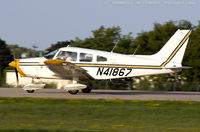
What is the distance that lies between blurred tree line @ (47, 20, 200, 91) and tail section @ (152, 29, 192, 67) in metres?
0.74

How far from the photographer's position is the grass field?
713 cm

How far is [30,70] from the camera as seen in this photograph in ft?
52.9

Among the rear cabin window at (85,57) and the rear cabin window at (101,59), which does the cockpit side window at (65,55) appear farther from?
the rear cabin window at (101,59)

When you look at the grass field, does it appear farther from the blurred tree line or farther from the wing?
the blurred tree line

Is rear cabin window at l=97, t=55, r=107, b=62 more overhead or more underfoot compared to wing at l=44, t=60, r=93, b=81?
more overhead

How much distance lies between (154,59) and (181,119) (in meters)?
7.40

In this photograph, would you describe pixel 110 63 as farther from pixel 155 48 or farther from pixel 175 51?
pixel 155 48

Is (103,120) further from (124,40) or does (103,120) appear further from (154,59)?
(124,40)

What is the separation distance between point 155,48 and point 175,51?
1411 cm

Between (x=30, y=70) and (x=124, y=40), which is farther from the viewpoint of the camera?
(x=124, y=40)

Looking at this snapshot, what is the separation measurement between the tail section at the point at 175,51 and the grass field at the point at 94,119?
5134 mm

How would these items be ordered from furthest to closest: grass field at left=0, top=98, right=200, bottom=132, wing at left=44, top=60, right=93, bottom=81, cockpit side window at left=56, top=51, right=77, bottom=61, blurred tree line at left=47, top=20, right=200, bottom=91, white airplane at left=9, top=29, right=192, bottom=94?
blurred tree line at left=47, top=20, right=200, bottom=91 → cockpit side window at left=56, top=51, right=77, bottom=61 → white airplane at left=9, top=29, right=192, bottom=94 → wing at left=44, top=60, right=93, bottom=81 → grass field at left=0, top=98, right=200, bottom=132

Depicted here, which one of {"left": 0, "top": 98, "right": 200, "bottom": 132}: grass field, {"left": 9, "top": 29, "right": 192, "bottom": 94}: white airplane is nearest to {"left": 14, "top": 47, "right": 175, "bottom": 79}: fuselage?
{"left": 9, "top": 29, "right": 192, "bottom": 94}: white airplane

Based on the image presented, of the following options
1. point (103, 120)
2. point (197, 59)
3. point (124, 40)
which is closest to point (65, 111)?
point (103, 120)
